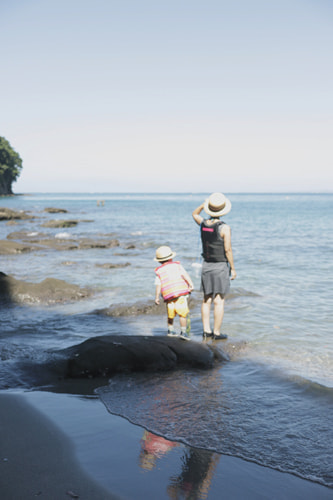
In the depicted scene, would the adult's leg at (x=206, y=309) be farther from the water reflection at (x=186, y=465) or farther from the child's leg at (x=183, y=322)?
the water reflection at (x=186, y=465)

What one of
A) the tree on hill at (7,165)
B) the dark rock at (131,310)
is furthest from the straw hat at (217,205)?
the tree on hill at (7,165)

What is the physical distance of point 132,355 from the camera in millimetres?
4828

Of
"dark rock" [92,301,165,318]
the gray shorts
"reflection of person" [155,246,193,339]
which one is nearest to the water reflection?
"reflection of person" [155,246,193,339]

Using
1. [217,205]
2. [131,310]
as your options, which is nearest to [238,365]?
[217,205]

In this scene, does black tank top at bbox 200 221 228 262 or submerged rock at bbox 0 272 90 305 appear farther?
submerged rock at bbox 0 272 90 305

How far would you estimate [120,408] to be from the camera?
3.80 meters

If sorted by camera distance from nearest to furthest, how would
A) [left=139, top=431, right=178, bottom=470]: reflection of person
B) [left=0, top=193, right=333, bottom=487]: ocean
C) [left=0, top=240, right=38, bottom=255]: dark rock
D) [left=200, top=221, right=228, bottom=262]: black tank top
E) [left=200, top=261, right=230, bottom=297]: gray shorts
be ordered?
[left=139, top=431, right=178, bottom=470]: reflection of person, [left=0, top=193, right=333, bottom=487]: ocean, [left=200, top=221, right=228, bottom=262]: black tank top, [left=200, top=261, right=230, bottom=297]: gray shorts, [left=0, top=240, right=38, bottom=255]: dark rock

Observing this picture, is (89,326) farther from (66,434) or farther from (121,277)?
(121,277)

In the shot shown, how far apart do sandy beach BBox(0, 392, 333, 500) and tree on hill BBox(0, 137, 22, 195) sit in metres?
101

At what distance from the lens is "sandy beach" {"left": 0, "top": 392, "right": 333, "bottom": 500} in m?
2.52

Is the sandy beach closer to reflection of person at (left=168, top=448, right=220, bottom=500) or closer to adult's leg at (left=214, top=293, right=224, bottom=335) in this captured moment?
reflection of person at (left=168, top=448, right=220, bottom=500)

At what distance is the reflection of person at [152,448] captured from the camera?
287 centimetres

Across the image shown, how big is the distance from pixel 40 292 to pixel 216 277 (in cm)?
478

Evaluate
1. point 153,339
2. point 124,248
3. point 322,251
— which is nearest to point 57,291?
point 153,339
